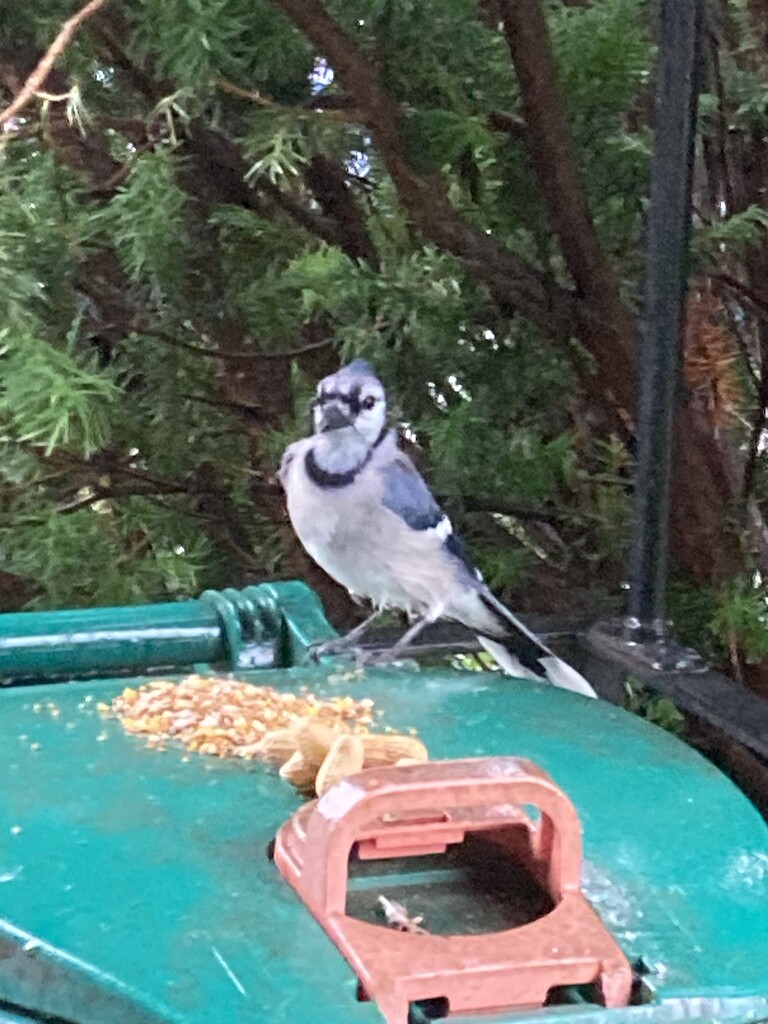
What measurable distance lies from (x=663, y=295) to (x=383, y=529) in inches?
9.1

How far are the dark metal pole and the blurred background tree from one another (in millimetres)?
115

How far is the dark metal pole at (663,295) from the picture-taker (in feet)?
2.32

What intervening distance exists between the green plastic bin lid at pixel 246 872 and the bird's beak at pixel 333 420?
194mm

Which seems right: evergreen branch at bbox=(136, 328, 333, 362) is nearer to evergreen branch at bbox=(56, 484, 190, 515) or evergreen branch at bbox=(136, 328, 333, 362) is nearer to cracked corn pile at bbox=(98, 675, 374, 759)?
evergreen branch at bbox=(56, 484, 190, 515)

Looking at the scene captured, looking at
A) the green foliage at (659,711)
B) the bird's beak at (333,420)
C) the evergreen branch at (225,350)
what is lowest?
the green foliage at (659,711)

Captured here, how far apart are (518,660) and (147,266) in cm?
39

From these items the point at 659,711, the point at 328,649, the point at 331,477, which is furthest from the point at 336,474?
the point at 659,711

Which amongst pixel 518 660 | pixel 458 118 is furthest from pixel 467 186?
pixel 518 660

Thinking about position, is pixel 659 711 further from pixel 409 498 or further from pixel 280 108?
pixel 280 108

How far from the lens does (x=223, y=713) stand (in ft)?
2.15

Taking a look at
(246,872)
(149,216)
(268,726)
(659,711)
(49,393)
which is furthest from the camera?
(659,711)

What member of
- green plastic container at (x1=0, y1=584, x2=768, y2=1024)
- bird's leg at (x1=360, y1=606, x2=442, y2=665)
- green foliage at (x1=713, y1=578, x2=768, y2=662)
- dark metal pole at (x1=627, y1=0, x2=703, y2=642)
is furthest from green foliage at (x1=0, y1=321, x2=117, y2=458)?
green foliage at (x1=713, y1=578, x2=768, y2=662)

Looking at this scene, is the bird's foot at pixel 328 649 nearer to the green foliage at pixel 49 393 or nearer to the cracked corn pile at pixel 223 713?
the cracked corn pile at pixel 223 713

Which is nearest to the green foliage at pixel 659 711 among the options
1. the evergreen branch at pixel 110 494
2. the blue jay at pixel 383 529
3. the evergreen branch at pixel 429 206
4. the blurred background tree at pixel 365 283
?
the blurred background tree at pixel 365 283
